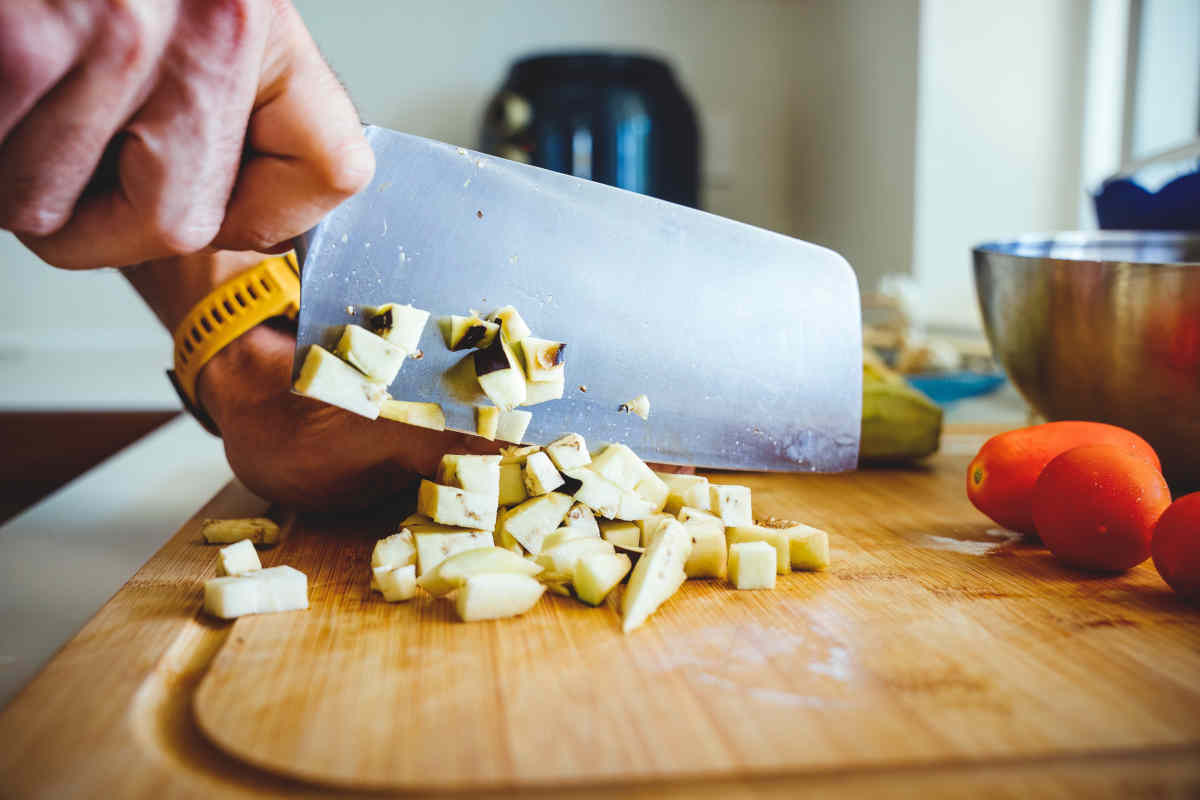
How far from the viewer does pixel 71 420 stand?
1.57 metres

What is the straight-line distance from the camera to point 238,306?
0.89 metres

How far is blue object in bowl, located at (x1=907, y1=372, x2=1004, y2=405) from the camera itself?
1.47 meters

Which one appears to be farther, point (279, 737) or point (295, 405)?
point (295, 405)

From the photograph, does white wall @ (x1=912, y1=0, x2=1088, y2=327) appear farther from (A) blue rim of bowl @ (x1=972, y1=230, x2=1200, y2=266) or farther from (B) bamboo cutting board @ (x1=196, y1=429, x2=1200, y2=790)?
(B) bamboo cutting board @ (x1=196, y1=429, x2=1200, y2=790)

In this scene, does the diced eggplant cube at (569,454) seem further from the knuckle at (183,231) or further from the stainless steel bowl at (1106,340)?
the stainless steel bowl at (1106,340)

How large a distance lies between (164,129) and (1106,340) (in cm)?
86

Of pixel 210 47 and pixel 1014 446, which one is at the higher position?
pixel 210 47

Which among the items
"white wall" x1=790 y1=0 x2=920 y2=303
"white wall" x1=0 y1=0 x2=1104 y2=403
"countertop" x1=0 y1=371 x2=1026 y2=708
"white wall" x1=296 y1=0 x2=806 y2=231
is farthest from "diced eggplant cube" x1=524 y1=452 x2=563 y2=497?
"white wall" x1=296 y1=0 x2=806 y2=231

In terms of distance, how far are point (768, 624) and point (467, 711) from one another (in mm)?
232

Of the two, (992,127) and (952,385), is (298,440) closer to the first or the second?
(952,385)

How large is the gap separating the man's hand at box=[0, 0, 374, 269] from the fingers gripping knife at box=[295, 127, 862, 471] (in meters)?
0.11

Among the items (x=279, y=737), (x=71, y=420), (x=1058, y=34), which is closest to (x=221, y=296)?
(x=279, y=737)

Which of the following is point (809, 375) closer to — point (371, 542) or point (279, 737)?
point (371, 542)

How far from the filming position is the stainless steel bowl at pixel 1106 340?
0.87m
